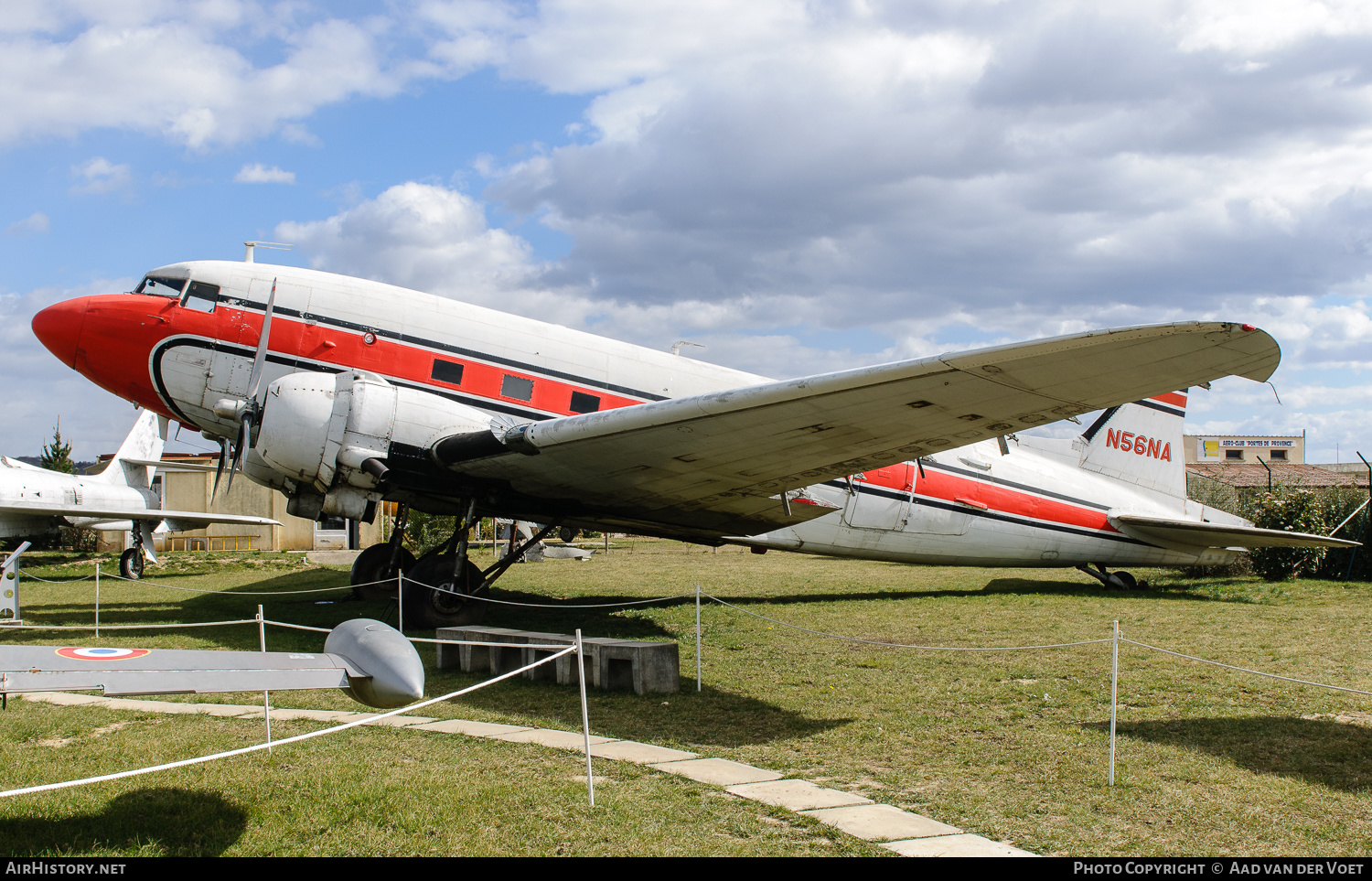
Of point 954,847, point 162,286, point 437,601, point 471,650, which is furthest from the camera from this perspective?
point 162,286

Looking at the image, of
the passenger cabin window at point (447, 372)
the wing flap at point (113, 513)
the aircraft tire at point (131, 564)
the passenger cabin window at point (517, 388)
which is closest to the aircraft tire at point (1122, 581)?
the passenger cabin window at point (517, 388)

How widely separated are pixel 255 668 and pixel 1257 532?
52.4 feet

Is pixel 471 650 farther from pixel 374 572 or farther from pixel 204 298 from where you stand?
pixel 374 572

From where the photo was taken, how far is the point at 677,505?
1064cm

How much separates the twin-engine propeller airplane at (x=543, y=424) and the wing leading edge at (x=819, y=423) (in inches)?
1.3

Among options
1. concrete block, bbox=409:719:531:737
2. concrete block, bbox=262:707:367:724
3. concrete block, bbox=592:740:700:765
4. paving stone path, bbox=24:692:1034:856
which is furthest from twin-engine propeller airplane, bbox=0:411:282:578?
concrete block, bbox=592:740:700:765

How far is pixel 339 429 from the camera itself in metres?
9.86

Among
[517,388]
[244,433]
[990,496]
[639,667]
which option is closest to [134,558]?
[244,433]

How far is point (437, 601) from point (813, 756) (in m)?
6.50

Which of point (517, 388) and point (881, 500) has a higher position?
point (517, 388)

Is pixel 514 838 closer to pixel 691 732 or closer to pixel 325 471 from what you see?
pixel 691 732

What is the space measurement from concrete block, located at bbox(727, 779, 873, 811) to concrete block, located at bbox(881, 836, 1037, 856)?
618mm

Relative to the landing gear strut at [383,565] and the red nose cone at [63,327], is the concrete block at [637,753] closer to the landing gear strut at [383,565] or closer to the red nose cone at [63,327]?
the landing gear strut at [383,565]

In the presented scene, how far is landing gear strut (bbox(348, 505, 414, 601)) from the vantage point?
12.7m
